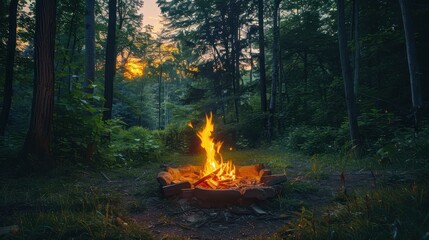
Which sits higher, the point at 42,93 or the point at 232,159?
the point at 42,93

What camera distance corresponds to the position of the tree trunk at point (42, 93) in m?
6.39

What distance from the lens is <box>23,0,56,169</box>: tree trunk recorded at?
6395 mm

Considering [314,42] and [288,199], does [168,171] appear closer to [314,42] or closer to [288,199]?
[288,199]

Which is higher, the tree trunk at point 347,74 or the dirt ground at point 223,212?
the tree trunk at point 347,74

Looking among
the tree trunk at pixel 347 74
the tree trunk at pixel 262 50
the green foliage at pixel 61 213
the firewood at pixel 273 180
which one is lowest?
the green foliage at pixel 61 213

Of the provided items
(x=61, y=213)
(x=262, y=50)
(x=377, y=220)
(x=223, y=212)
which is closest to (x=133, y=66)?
(x=262, y=50)

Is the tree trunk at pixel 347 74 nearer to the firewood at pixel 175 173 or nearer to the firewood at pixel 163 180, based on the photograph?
the firewood at pixel 175 173

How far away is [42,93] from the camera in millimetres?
6516

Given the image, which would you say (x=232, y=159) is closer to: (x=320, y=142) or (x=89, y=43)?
(x=320, y=142)

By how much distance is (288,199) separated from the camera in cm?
471

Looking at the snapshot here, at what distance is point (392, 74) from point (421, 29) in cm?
222

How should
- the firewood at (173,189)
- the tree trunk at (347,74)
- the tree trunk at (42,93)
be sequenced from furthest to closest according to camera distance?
1. the tree trunk at (347,74)
2. the tree trunk at (42,93)
3. the firewood at (173,189)

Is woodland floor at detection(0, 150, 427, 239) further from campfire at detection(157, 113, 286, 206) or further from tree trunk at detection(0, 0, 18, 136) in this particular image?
tree trunk at detection(0, 0, 18, 136)

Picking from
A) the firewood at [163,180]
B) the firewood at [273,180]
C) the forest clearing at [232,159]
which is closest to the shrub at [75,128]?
the forest clearing at [232,159]
